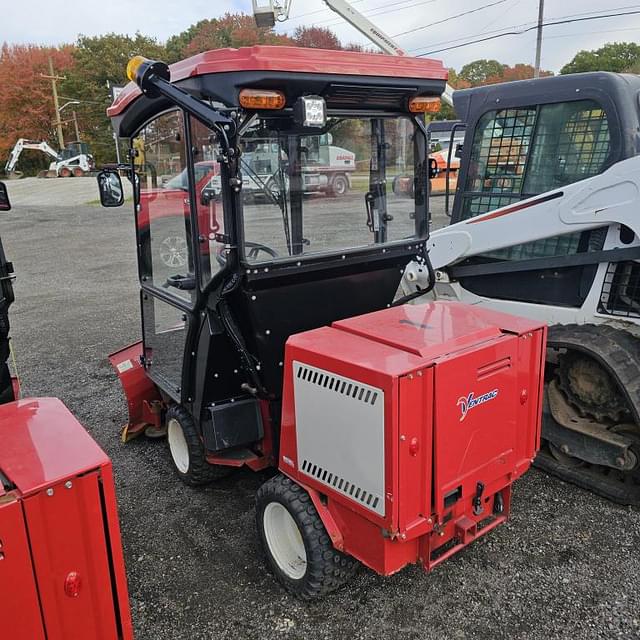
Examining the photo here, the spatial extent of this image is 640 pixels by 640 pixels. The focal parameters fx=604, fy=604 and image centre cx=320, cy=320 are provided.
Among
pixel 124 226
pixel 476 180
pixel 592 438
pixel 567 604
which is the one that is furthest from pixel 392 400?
pixel 124 226

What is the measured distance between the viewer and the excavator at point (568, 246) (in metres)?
3.68

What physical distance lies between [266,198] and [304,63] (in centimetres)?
67

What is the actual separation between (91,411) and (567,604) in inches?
160

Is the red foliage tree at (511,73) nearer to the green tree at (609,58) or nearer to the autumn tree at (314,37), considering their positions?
the green tree at (609,58)

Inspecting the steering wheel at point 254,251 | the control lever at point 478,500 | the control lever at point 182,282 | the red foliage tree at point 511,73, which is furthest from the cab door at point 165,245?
the red foliage tree at point 511,73

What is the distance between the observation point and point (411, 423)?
2387 mm

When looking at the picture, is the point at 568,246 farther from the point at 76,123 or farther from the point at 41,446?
the point at 76,123

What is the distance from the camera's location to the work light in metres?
2.68

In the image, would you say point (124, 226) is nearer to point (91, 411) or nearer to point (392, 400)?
point (91, 411)

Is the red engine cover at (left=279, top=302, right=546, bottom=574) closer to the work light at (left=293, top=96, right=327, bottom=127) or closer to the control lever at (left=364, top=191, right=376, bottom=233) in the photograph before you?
the control lever at (left=364, top=191, right=376, bottom=233)

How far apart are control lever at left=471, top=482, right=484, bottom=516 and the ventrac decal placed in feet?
1.31

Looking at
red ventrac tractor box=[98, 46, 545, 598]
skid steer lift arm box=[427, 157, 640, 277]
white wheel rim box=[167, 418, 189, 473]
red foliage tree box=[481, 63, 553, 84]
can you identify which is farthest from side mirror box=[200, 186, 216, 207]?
red foliage tree box=[481, 63, 553, 84]

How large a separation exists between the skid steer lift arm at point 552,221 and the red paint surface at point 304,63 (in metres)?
1.26

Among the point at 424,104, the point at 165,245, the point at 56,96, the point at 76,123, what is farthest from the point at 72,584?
the point at 56,96
